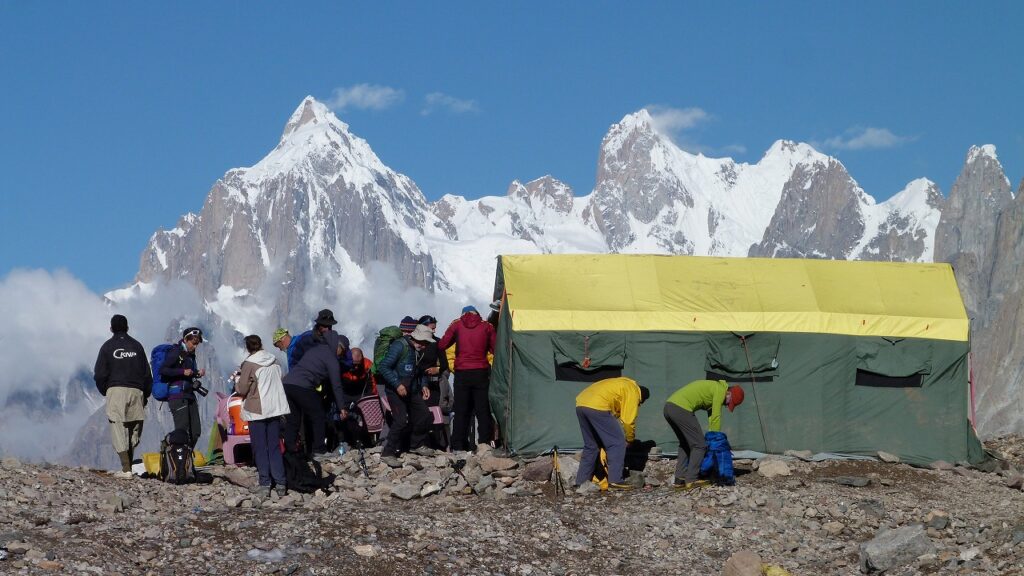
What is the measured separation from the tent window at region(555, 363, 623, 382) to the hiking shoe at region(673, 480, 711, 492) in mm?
3376

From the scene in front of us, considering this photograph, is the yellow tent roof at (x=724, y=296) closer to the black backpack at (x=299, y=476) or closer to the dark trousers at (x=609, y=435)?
the dark trousers at (x=609, y=435)

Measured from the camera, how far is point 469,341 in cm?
Answer: 1767

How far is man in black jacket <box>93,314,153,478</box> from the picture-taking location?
15.1 metres

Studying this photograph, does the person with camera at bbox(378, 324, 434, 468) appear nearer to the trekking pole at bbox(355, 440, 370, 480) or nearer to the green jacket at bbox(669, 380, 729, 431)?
the trekking pole at bbox(355, 440, 370, 480)

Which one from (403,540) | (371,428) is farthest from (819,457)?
(403,540)

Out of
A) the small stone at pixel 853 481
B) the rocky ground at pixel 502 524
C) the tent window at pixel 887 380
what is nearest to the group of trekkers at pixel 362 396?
the rocky ground at pixel 502 524

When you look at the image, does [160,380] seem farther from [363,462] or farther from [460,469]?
[460,469]

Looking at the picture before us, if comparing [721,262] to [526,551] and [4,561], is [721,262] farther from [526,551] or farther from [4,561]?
[4,561]

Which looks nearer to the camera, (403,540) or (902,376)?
(403,540)

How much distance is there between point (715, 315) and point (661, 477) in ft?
10.4

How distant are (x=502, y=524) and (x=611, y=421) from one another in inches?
100

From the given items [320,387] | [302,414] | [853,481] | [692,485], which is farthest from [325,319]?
[853,481]

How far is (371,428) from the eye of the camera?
17.5 meters

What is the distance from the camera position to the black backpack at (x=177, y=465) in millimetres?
14641
